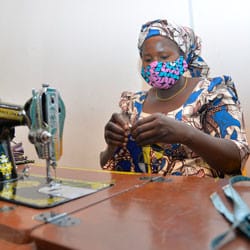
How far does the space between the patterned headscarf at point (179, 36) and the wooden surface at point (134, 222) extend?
677 mm

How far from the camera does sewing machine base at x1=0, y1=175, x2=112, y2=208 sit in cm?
65

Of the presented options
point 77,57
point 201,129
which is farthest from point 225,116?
point 77,57

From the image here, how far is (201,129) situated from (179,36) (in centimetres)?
37

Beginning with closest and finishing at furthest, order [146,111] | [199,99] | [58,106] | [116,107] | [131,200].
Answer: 1. [131,200]
2. [58,106]
3. [199,99]
4. [146,111]
5. [116,107]

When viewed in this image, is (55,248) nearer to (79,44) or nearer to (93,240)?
(93,240)

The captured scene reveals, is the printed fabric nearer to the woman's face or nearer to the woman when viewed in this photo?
the woman

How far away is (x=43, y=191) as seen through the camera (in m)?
0.72

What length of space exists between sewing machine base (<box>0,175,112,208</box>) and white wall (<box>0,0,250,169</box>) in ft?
3.22

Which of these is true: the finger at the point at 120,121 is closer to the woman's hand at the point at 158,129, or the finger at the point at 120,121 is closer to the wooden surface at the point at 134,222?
the woman's hand at the point at 158,129

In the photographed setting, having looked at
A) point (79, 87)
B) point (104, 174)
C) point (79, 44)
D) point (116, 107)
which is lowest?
point (104, 174)

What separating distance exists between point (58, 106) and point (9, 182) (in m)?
0.24

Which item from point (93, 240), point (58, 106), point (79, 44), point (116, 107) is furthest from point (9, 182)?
point (79, 44)

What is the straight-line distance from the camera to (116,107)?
5.90 feet

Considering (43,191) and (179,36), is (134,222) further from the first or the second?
(179,36)
